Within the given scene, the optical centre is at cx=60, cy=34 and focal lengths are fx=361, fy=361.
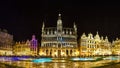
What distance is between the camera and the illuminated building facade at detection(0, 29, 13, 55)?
323 ft

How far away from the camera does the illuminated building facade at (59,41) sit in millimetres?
106625

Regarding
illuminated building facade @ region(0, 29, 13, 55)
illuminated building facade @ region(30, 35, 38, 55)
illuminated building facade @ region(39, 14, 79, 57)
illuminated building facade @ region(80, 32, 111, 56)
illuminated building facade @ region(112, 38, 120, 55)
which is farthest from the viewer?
illuminated building facade @ region(39, 14, 79, 57)

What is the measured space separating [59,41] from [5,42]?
1741 centimetres

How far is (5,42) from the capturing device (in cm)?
10131

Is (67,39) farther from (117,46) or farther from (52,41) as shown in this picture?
(117,46)

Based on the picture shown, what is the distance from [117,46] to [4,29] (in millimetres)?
32475

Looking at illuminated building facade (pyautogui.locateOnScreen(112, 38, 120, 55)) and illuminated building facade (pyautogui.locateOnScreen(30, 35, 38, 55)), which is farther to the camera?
illuminated building facade (pyautogui.locateOnScreen(30, 35, 38, 55))

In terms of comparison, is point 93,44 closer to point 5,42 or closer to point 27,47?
point 27,47

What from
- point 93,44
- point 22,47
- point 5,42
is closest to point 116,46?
point 93,44

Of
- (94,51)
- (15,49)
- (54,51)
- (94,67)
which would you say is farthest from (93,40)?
(94,67)

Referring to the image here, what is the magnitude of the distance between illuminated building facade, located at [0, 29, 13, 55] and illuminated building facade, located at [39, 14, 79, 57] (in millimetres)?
9255

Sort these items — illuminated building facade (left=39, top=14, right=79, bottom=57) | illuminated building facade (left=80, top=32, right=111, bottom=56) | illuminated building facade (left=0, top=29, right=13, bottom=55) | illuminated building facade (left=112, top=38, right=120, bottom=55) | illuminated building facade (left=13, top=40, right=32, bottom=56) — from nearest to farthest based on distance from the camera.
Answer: illuminated building facade (left=0, top=29, right=13, bottom=55) → illuminated building facade (left=112, top=38, right=120, bottom=55) → illuminated building facade (left=80, top=32, right=111, bottom=56) → illuminated building facade (left=13, top=40, right=32, bottom=56) → illuminated building facade (left=39, top=14, right=79, bottom=57)

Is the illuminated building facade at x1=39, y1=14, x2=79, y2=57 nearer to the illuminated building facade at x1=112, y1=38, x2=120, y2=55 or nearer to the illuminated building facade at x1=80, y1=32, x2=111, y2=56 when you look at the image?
the illuminated building facade at x1=80, y1=32, x2=111, y2=56

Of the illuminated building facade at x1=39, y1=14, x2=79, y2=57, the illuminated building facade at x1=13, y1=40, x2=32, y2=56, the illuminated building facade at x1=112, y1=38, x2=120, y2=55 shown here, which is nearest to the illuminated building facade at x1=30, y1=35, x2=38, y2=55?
the illuminated building facade at x1=13, y1=40, x2=32, y2=56
